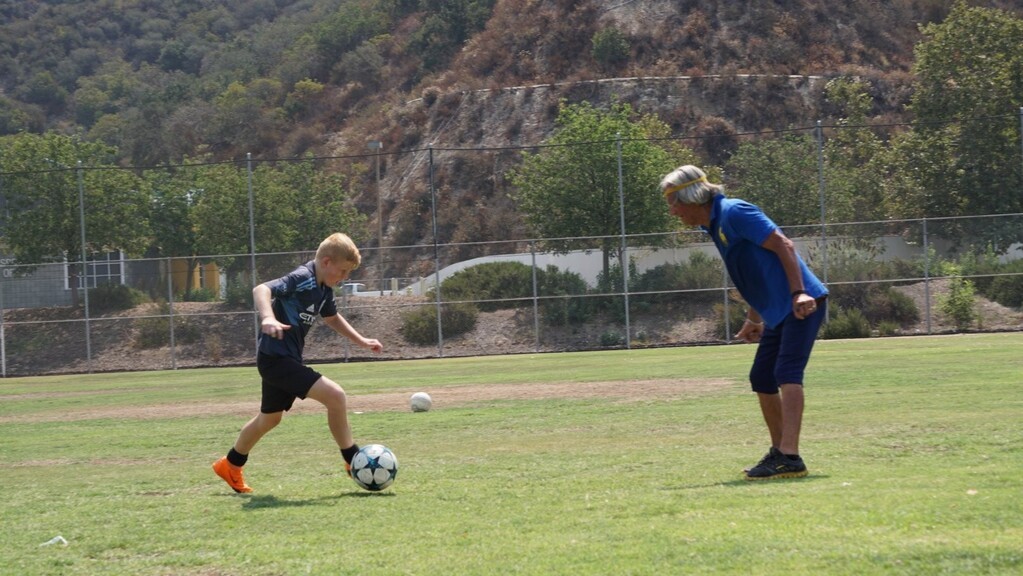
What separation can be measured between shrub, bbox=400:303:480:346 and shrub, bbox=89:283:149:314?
747 cm

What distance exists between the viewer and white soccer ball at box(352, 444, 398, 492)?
8.05 m

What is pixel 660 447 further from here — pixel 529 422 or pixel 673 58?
pixel 673 58

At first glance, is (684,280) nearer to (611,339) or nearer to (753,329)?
(611,339)

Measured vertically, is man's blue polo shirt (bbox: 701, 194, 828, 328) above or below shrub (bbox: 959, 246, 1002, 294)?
above

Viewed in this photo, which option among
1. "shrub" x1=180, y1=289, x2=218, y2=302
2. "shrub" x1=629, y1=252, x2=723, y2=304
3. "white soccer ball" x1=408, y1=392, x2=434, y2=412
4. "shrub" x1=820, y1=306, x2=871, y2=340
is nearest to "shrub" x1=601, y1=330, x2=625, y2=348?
"shrub" x1=629, y1=252, x2=723, y2=304

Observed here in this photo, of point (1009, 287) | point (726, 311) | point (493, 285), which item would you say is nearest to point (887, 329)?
point (1009, 287)

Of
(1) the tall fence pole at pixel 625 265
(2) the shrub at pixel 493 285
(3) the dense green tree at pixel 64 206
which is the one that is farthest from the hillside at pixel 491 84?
(1) the tall fence pole at pixel 625 265

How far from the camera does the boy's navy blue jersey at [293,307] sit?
820 centimetres

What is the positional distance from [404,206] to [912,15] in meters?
31.8

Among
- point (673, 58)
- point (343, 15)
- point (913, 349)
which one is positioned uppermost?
point (343, 15)

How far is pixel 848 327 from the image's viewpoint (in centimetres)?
3111

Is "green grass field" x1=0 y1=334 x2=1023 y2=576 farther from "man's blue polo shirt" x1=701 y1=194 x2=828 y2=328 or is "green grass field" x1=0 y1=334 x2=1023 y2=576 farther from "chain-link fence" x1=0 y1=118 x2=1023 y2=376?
"chain-link fence" x1=0 y1=118 x2=1023 y2=376

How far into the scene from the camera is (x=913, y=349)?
23.8 meters

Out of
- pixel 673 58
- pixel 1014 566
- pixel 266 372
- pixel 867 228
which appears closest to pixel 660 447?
pixel 266 372
